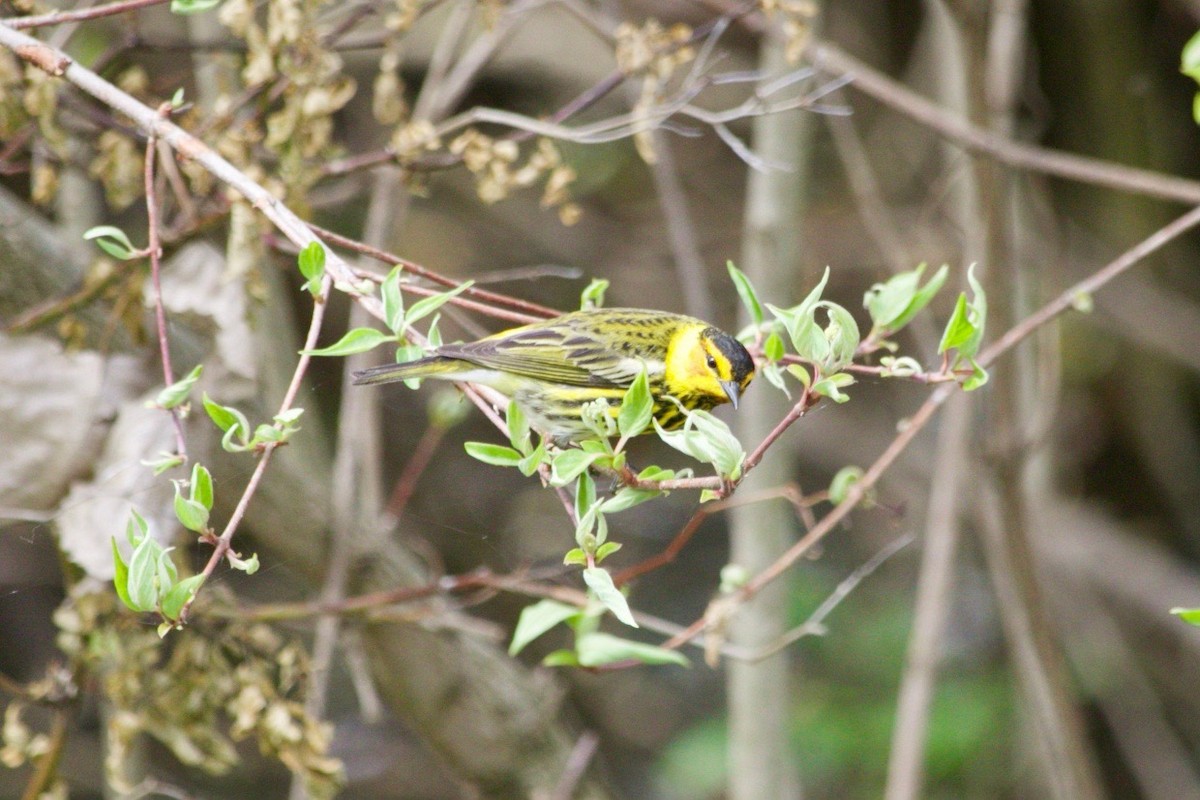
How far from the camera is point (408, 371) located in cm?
226

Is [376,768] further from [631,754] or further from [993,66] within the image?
[993,66]

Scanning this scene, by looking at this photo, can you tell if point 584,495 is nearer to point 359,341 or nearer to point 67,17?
point 359,341

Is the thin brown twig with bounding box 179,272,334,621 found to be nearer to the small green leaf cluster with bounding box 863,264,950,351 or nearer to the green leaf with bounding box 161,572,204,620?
the green leaf with bounding box 161,572,204,620

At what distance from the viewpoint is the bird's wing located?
270 cm

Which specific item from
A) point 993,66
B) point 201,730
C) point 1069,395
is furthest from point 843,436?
point 201,730

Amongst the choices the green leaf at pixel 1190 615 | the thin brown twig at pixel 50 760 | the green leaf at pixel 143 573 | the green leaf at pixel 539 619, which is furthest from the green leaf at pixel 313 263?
the thin brown twig at pixel 50 760

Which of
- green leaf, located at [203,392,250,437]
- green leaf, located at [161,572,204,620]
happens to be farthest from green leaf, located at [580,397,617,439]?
green leaf, located at [161,572,204,620]

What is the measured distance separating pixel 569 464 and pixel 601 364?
111cm

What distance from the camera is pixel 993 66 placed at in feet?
16.0

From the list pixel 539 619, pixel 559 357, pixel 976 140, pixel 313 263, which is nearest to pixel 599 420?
pixel 313 263

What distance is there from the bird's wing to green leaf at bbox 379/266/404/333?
807mm

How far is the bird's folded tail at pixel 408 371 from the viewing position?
2.27 metres

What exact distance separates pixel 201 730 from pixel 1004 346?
6.38 feet

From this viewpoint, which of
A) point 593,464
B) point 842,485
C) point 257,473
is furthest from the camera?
point 842,485
